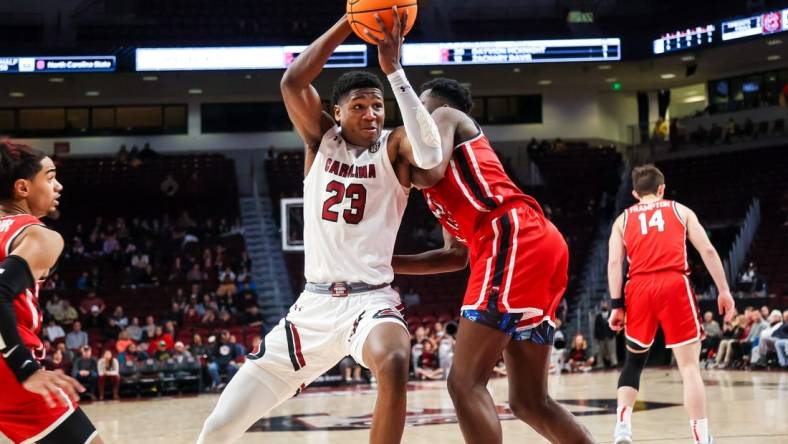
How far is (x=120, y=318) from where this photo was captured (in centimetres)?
1894

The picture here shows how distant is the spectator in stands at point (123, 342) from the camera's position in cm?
1681

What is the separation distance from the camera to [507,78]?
27734 mm

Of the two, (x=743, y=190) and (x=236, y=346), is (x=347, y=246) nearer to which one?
(x=236, y=346)

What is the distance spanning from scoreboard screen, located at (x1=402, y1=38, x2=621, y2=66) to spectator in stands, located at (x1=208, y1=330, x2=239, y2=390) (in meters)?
9.36

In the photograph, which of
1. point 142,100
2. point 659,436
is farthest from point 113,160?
point 659,436

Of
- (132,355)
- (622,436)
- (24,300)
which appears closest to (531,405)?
(622,436)

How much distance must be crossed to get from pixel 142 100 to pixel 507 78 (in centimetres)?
1040

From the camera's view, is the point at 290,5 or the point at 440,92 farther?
the point at 290,5

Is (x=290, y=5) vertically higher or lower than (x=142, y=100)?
higher

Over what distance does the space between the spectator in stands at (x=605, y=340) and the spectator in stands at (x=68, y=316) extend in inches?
408

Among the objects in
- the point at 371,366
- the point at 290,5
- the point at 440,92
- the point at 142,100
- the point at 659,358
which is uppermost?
the point at 290,5

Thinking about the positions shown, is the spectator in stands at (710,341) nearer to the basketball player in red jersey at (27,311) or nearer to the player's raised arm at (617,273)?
the player's raised arm at (617,273)

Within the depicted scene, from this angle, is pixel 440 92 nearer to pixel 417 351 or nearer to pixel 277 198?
pixel 417 351

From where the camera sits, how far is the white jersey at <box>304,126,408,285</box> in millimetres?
4469
